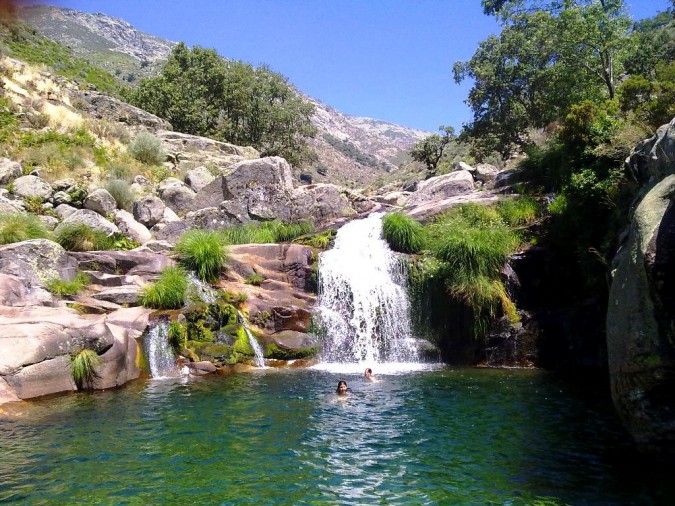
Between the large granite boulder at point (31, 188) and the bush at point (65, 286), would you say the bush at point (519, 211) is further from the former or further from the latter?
the large granite boulder at point (31, 188)

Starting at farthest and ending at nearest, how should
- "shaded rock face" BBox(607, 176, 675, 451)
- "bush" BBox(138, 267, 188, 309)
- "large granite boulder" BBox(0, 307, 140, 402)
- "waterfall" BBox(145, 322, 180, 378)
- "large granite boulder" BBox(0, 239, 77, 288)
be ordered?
"bush" BBox(138, 267, 188, 309), "large granite boulder" BBox(0, 239, 77, 288), "waterfall" BBox(145, 322, 180, 378), "large granite boulder" BBox(0, 307, 140, 402), "shaded rock face" BBox(607, 176, 675, 451)

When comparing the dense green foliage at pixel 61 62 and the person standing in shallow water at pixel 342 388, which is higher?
the dense green foliage at pixel 61 62

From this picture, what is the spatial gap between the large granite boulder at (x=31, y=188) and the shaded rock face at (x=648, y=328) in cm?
2079

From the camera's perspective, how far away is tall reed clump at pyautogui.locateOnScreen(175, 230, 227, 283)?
16531mm

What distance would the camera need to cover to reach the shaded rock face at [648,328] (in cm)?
597

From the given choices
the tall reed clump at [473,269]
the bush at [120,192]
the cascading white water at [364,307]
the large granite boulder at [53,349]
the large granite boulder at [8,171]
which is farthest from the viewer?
the bush at [120,192]

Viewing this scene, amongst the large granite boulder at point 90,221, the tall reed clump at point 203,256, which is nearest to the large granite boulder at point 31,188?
the large granite boulder at point 90,221

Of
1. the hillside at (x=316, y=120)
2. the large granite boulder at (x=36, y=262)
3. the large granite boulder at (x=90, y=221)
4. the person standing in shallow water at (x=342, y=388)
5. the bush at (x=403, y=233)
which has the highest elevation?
the hillside at (x=316, y=120)

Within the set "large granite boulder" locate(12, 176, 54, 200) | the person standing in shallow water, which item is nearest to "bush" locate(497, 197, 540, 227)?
the person standing in shallow water

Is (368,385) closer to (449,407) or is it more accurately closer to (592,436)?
(449,407)

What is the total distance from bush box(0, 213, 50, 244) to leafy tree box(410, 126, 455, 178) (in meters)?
30.9

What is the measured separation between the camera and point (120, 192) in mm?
23141

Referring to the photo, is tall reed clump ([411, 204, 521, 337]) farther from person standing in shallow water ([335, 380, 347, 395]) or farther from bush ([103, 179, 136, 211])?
bush ([103, 179, 136, 211])

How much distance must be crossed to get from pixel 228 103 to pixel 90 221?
23.4 metres
